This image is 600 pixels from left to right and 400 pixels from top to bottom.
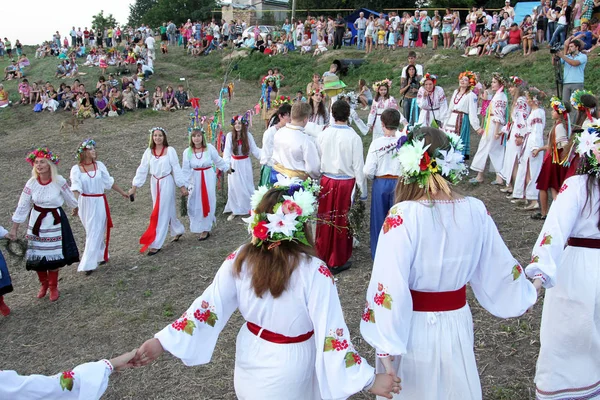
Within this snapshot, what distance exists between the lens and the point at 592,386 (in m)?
3.54

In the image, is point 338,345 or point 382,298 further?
point 382,298

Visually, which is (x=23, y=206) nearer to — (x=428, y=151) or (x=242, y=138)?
(x=242, y=138)

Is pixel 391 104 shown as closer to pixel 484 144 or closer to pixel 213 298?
pixel 484 144

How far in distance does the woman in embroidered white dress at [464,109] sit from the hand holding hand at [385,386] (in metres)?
7.06

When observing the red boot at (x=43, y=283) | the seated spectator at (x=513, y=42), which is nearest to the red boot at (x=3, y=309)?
the red boot at (x=43, y=283)

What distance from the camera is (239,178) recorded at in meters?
9.09

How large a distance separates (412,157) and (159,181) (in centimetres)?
551

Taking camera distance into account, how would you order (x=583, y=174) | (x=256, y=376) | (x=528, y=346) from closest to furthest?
(x=256, y=376) → (x=583, y=174) → (x=528, y=346)

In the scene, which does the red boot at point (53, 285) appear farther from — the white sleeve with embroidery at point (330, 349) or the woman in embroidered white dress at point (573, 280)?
the woman in embroidered white dress at point (573, 280)

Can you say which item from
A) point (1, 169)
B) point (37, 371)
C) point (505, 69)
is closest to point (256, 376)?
point (37, 371)

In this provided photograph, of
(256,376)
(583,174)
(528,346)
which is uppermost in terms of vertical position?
(583,174)

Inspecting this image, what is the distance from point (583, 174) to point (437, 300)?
1454mm

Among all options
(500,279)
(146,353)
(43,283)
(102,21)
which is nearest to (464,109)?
(500,279)

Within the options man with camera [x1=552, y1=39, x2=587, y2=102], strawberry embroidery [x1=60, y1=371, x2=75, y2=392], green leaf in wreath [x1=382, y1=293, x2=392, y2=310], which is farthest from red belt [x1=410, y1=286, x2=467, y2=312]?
man with camera [x1=552, y1=39, x2=587, y2=102]
